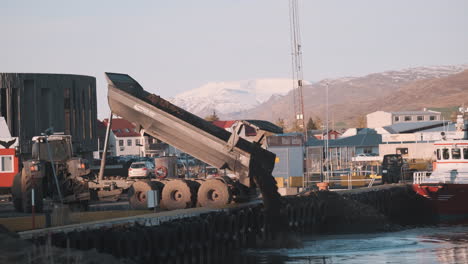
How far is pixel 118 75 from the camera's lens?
3438 cm

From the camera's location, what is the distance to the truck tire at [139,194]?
111 ft

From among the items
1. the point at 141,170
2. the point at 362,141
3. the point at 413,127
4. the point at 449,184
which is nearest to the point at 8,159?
the point at 449,184

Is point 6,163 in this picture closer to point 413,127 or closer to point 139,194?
point 139,194

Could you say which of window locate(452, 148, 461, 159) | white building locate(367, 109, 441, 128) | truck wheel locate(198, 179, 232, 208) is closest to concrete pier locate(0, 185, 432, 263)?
truck wheel locate(198, 179, 232, 208)

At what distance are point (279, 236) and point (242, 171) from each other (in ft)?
12.5

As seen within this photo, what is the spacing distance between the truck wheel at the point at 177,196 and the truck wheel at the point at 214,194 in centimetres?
45

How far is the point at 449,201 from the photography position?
46.1m

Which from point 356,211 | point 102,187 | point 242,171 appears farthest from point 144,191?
point 356,211

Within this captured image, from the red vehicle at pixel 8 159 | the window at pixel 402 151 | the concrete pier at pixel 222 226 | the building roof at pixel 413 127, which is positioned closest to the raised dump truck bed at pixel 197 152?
the concrete pier at pixel 222 226

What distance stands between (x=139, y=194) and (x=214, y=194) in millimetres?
3182

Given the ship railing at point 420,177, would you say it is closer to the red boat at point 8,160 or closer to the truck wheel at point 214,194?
the truck wheel at point 214,194

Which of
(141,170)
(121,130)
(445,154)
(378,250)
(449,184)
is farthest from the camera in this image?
(121,130)

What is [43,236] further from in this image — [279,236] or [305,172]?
[305,172]

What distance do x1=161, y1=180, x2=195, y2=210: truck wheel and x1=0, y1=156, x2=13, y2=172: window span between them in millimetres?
9647
